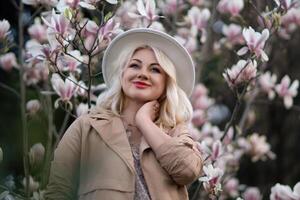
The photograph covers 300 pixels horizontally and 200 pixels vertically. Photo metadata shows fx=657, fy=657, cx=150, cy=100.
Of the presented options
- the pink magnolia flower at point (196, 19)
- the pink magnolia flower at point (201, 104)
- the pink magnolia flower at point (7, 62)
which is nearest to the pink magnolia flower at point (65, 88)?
the pink magnolia flower at point (7, 62)

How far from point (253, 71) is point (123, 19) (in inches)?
51.6

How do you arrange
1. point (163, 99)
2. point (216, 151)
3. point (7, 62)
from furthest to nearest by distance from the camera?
point (7, 62) < point (216, 151) < point (163, 99)

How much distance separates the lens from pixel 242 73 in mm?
2904

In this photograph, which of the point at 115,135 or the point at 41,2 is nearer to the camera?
the point at 115,135

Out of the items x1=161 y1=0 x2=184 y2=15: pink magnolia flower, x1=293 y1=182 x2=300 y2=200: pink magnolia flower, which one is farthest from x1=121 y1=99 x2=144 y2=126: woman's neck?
x1=161 y1=0 x2=184 y2=15: pink magnolia flower

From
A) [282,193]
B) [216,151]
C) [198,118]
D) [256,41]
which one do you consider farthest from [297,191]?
[198,118]

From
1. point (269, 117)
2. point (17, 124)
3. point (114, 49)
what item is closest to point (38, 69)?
point (114, 49)

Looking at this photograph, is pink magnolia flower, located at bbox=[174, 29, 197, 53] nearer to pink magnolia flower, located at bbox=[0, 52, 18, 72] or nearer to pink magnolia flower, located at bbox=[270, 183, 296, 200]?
pink magnolia flower, located at bbox=[0, 52, 18, 72]

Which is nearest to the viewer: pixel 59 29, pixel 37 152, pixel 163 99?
pixel 37 152

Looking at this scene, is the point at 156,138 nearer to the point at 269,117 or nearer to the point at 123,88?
the point at 123,88

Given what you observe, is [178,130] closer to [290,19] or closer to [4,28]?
[4,28]

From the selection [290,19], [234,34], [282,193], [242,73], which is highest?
[290,19]

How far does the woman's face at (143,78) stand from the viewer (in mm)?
2320

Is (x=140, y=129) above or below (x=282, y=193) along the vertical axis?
above
